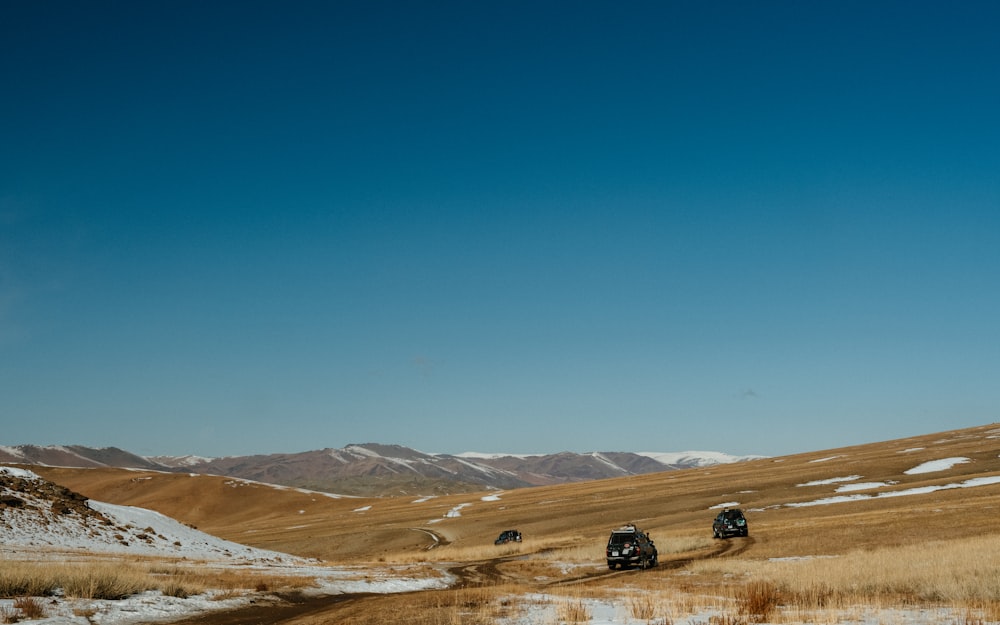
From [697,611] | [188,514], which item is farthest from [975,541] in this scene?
[188,514]

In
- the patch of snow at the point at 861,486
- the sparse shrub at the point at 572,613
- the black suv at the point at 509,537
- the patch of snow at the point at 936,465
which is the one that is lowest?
the black suv at the point at 509,537

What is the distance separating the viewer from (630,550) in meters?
34.6

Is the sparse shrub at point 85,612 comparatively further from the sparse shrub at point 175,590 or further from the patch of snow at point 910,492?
the patch of snow at point 910,492

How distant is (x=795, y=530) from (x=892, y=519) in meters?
5.71

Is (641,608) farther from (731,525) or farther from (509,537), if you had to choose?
(509,537)

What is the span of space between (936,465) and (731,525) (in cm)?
4737

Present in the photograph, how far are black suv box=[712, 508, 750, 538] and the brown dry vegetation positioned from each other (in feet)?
2.76

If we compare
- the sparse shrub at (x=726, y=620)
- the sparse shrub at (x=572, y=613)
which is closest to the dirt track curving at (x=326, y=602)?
the sparse shrub at (x=572, y=613)

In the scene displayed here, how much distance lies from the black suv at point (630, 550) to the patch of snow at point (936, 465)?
55.7 m

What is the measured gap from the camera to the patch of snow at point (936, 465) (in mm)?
76750

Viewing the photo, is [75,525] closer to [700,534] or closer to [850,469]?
[700,534]

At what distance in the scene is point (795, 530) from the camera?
44250 mm

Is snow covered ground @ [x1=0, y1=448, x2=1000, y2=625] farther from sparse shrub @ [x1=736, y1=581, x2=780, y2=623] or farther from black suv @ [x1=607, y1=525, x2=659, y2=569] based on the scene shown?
black suv @ [x1=607, y1=525, x2=659, y2=569]

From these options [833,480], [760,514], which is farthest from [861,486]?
[760,514]
